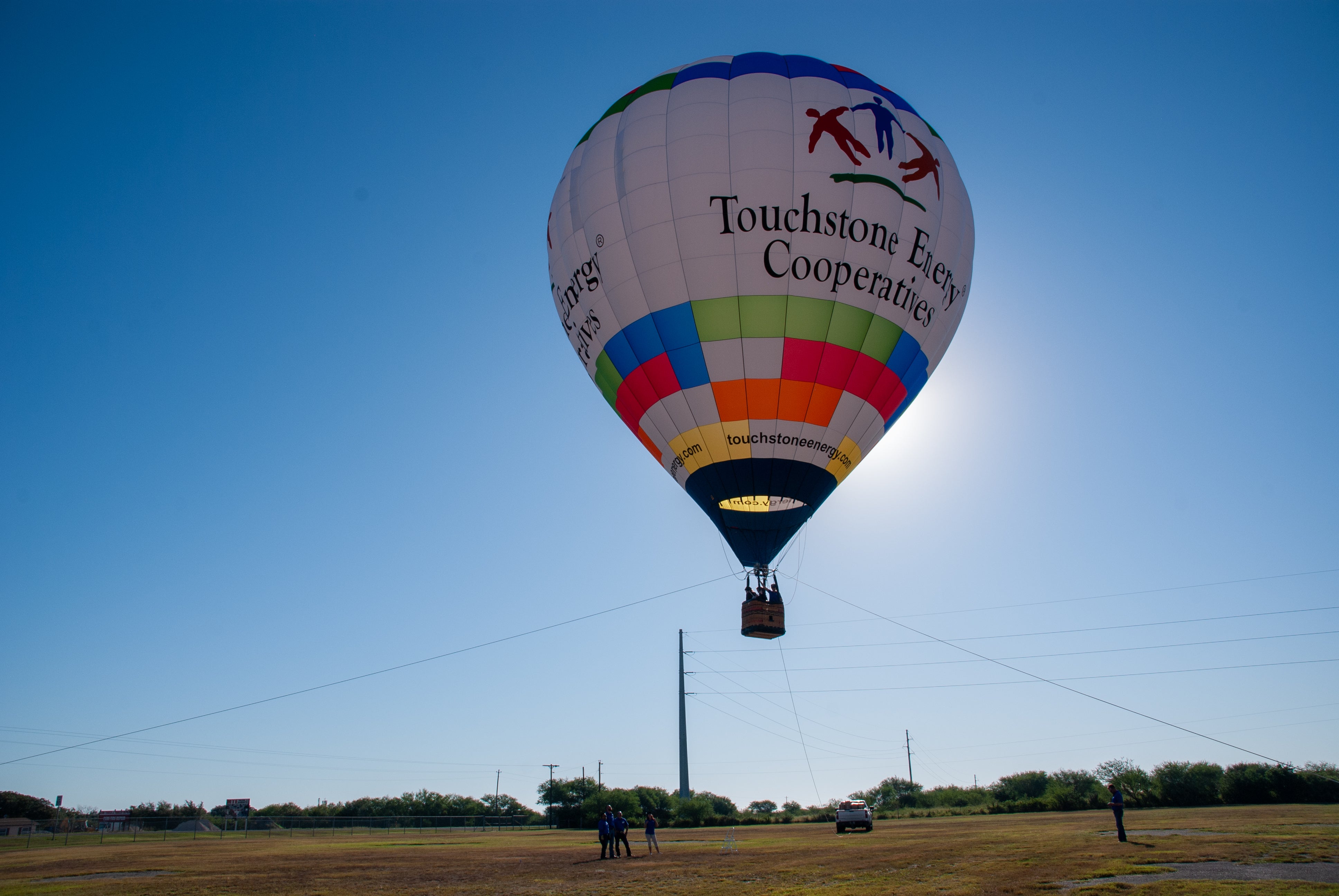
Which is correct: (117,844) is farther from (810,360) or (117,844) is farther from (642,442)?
(810,360)

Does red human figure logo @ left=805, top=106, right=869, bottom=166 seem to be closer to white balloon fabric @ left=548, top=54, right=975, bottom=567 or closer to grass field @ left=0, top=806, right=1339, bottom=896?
white balloon fabric @ left=548, top=54, right=975, bottom=567

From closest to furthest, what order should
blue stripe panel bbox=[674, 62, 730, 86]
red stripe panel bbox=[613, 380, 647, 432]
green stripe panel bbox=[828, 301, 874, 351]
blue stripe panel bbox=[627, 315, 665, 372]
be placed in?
green stripe panel bbox=[828, 301, 874, 351], blue stripe panel bbox=[627, 315, 665, 372], blue stripe panel bbox=[674, 62, 730, 86], red stripe panel bbox=[613, 380, 647, 432]

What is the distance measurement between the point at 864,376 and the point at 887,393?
1.01 metres

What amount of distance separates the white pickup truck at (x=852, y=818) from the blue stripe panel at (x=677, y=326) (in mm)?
18256

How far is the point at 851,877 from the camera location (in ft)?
39.4

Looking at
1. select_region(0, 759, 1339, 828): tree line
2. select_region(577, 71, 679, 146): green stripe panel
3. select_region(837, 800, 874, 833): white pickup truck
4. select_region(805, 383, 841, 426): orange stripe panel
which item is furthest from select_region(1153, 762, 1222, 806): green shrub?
select_region(577, 71, 679, 146): green stripe panel

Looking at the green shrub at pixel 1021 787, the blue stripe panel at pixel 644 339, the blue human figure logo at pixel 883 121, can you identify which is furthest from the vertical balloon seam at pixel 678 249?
the green shrub at pixel 1021 787

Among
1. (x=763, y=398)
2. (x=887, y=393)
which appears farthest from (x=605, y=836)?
(x=887, y=393)

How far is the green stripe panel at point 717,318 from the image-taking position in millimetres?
16391

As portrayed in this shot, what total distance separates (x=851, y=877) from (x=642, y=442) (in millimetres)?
10277

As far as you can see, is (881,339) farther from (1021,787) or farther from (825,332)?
(1021,787)

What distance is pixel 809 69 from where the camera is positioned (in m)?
17.8

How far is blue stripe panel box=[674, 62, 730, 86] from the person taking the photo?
17.6 m

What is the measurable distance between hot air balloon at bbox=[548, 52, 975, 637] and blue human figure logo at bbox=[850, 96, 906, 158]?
0.05m
